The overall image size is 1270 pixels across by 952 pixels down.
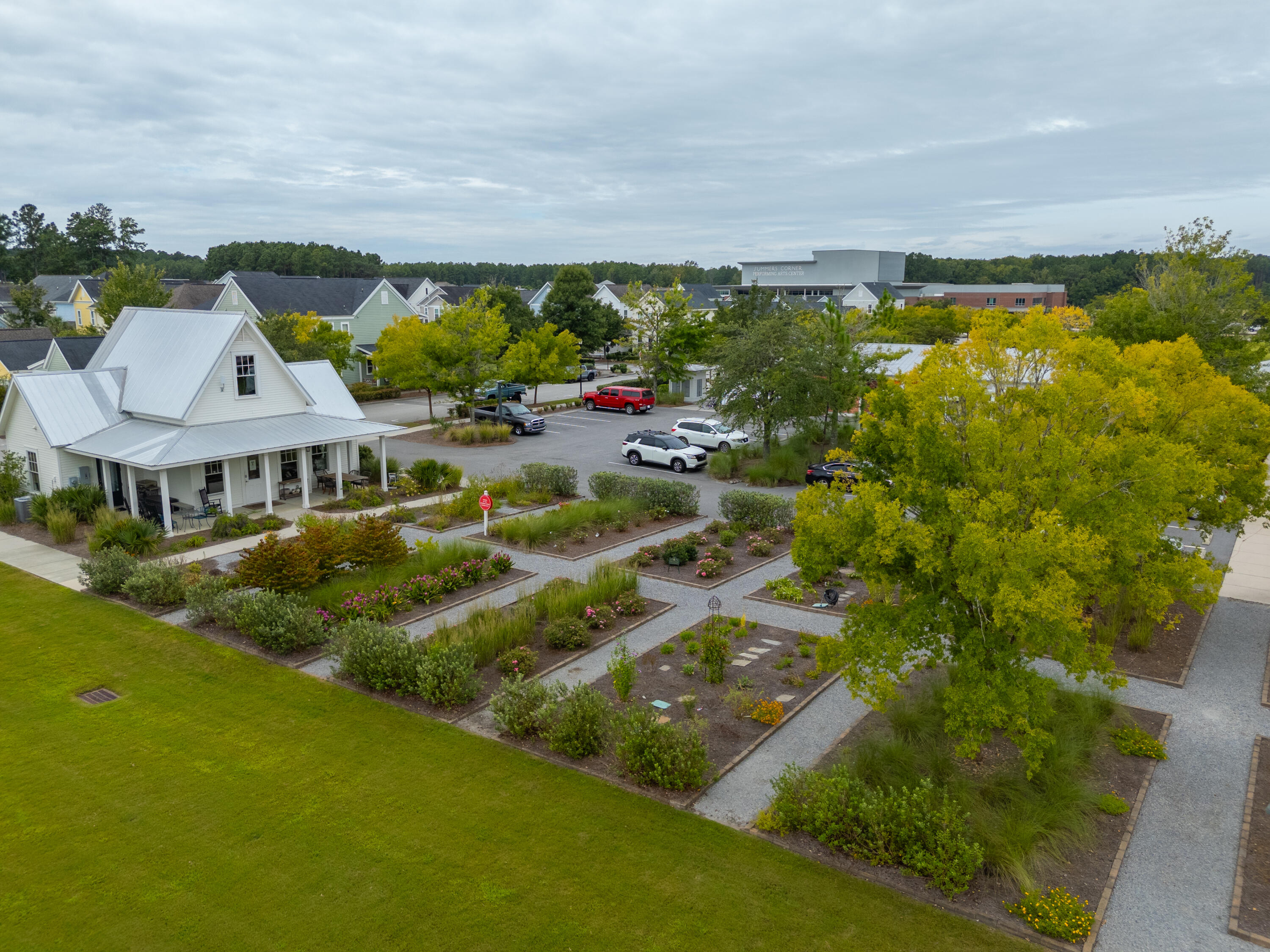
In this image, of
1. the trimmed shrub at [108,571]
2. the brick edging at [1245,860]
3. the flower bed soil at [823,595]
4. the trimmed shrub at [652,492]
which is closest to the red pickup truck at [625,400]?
the trimmed shrub at [652,492]

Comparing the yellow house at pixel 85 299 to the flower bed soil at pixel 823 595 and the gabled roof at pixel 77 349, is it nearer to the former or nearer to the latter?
the gabled roof at pixel 77 349

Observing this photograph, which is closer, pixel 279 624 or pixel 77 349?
pixel 279 624

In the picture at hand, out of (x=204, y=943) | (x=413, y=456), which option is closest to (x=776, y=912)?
(x=204, y=943)

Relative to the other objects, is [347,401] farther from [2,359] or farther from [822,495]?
[2,359]

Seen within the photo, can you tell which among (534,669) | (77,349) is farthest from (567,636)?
(77,349)

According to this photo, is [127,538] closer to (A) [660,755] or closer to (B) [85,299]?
(A) [660,755]

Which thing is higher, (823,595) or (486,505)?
(486,505)

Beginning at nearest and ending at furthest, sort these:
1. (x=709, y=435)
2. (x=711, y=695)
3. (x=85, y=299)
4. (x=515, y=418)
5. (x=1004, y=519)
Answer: (x=1004, y=519), (x=711, y=695), (x=709, y=435), (x=515, y=418), (x=85, y=299)

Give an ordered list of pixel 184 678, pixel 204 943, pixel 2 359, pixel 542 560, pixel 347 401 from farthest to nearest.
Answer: pixel 2 359 < pixel 347 401 < pixel 542 560 < pixel 184 678 < pixel 204 943
